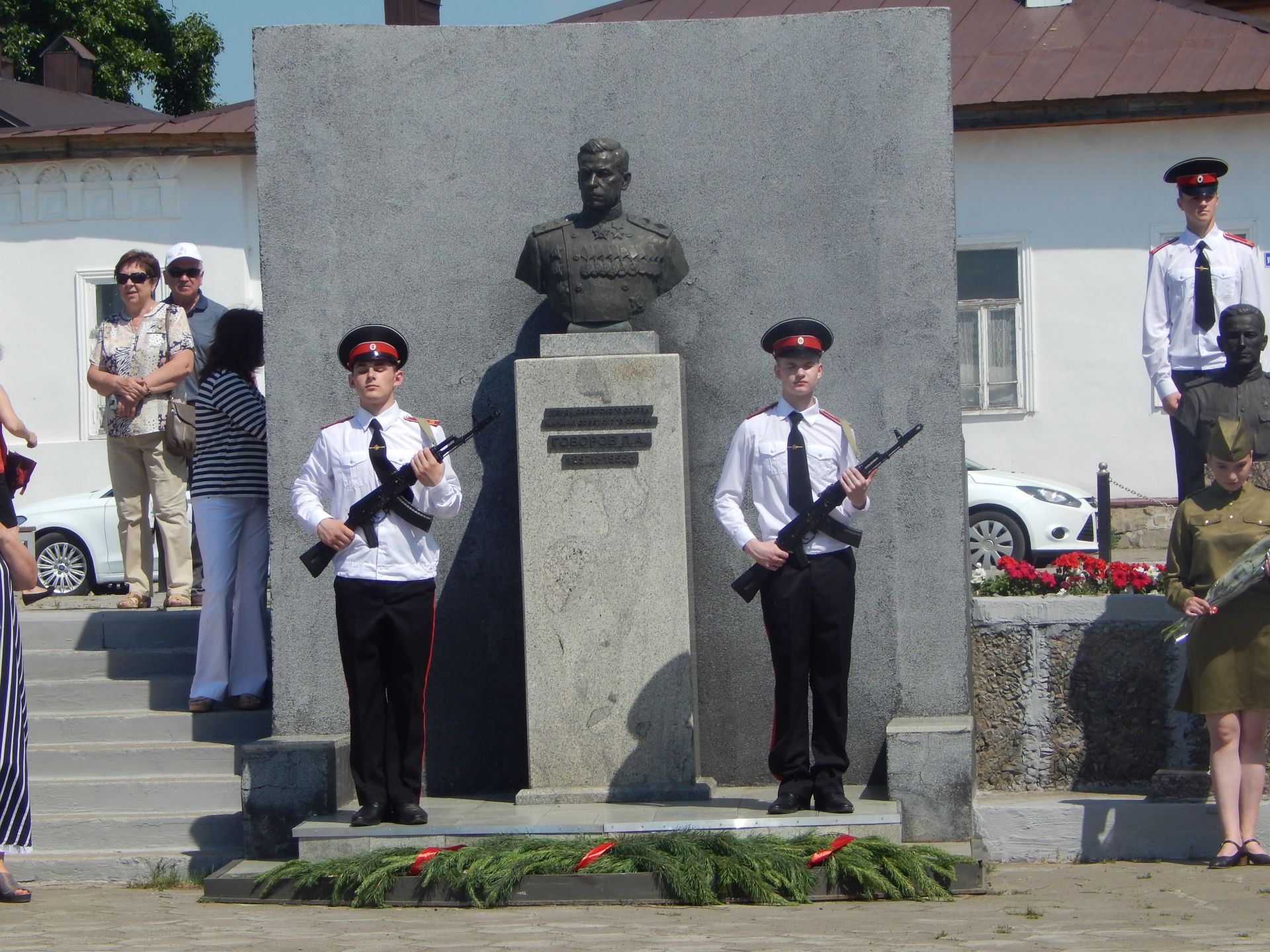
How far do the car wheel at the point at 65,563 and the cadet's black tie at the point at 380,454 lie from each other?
992cm

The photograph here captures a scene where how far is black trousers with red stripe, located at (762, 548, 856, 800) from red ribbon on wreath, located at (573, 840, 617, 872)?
30.8 inches

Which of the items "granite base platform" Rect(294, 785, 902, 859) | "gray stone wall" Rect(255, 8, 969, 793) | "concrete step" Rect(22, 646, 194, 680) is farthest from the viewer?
"concrete step" Rect(22, 646, 194, 680)

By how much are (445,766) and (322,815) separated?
36.0 inches

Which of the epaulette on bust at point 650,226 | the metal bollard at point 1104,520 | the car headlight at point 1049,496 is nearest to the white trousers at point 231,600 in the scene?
the epaulette on bust at point 650,226

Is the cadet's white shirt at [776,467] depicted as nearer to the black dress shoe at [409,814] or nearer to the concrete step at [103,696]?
the black dress shoe at [409,814]

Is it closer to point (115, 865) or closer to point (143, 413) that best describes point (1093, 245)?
point (143, 413)

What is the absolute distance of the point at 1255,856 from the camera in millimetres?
6746

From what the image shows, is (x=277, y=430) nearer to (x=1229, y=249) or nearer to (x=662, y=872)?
(x=662, y=872)

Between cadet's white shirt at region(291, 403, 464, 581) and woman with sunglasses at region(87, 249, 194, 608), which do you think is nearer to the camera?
cadet's white shirt at region(291, 403, 464, 581)

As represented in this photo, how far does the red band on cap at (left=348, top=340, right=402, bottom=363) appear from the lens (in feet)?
22.1

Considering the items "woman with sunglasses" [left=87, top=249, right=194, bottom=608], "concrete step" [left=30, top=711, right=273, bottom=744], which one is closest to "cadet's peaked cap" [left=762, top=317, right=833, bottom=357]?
"concrete step" [left=30, top=711, right=273, bottom=744]

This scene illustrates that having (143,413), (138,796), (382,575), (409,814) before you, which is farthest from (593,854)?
(143,413)

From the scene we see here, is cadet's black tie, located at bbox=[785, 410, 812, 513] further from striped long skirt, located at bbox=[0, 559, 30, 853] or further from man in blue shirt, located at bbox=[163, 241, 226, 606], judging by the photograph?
man in blue shirt, located at bbox=[163, 241, 226, 606]

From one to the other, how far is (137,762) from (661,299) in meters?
3.13
